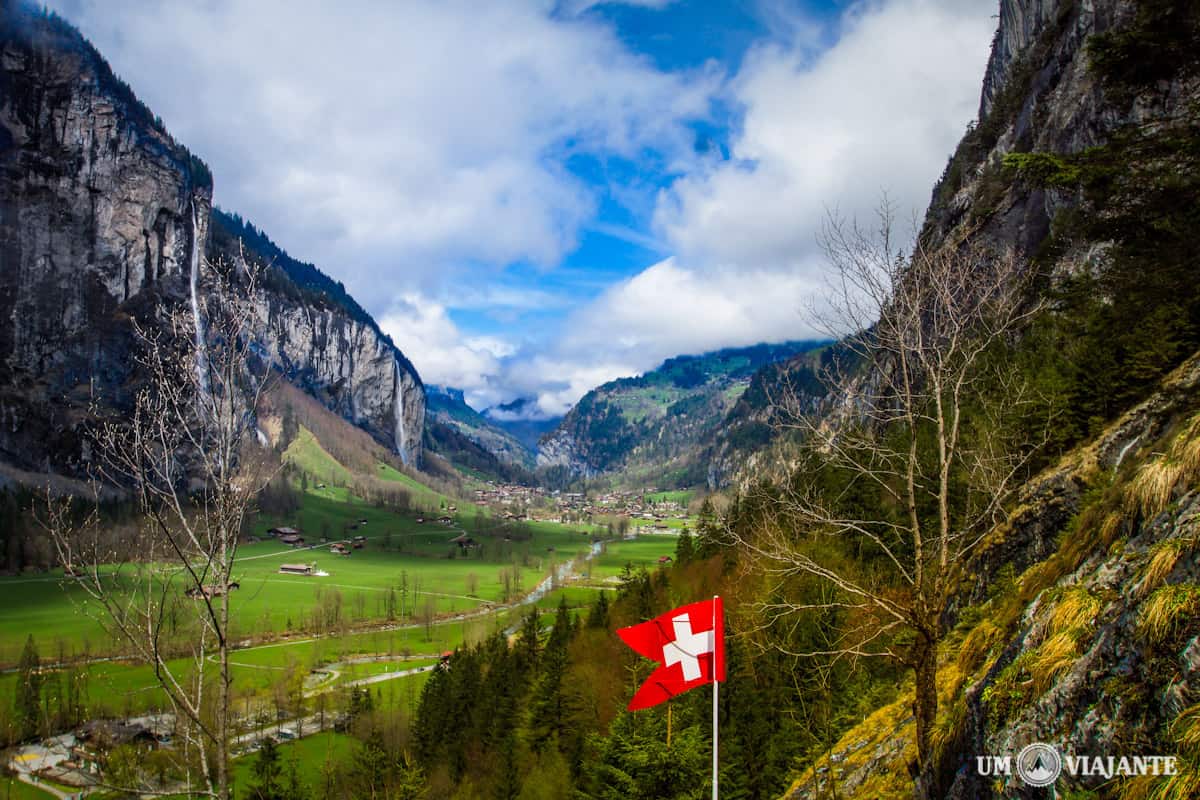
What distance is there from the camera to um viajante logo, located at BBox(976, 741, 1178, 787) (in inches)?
193

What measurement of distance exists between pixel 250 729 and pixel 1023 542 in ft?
252

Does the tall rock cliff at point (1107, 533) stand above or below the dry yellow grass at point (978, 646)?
above

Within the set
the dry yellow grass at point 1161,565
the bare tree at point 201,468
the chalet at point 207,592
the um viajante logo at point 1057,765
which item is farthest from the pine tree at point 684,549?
the dry yellow grass at point 1161,565

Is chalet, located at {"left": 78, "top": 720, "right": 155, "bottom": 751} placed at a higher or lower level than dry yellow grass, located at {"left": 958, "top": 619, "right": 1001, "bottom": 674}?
lower

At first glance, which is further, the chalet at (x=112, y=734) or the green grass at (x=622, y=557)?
the green grass at (x=622, y=557)

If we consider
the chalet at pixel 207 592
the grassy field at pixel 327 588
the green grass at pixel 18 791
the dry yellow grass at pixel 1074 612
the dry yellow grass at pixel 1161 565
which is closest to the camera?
the dry yellow grass at pixel 1161 565

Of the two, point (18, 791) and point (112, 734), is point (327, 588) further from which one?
point (18, 791)

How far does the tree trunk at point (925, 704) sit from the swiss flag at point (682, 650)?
8.99ft

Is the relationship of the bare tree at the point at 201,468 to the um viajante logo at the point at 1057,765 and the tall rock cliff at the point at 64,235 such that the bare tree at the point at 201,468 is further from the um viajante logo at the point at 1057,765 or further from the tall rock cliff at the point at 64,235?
the tall rock cliff at the point at 64,235

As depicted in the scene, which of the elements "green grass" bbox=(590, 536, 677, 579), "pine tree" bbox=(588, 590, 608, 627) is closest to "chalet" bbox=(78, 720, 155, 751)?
"pine tree" bbox=(588, 590, 608, 627)

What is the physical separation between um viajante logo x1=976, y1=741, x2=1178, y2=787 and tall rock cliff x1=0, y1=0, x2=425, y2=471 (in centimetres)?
18248

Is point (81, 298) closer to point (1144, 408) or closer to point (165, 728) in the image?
point (165, 728)

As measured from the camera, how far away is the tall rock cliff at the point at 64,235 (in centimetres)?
16775

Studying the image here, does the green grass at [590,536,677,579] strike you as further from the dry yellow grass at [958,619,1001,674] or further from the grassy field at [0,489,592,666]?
the dry yellow grass at [958,619,1001,674]
